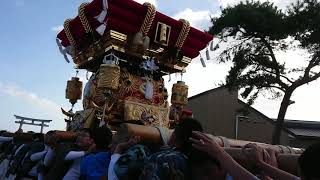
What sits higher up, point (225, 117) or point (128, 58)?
point (128, 58)

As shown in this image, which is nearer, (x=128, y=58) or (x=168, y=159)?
(x=168, y=159)

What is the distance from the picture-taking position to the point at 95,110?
238 inches

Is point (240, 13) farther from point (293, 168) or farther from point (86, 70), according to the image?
point (293, 168)

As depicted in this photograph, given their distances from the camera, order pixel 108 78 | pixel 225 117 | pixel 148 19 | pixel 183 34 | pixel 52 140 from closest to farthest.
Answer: pixel 52 140, pixel 108 78, pixel 148 19, pixel 183 34, pixel 225 117

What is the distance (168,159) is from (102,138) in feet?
4.25

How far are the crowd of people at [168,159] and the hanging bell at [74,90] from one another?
3.52 meters

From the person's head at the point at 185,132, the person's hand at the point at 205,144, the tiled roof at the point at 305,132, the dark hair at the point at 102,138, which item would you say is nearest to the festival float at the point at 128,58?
the dark hair at the point at 102,138

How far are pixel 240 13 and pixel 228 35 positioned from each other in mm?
980

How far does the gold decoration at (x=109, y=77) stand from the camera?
18.8 feet

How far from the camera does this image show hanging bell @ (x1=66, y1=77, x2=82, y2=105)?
752 centimetres

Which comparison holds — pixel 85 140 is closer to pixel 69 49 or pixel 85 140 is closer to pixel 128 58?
pixel 128 58

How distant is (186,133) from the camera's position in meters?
2.05

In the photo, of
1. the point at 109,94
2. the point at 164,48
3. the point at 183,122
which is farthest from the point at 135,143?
the point at 164,48

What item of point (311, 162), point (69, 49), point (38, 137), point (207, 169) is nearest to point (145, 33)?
point (69, 49)
